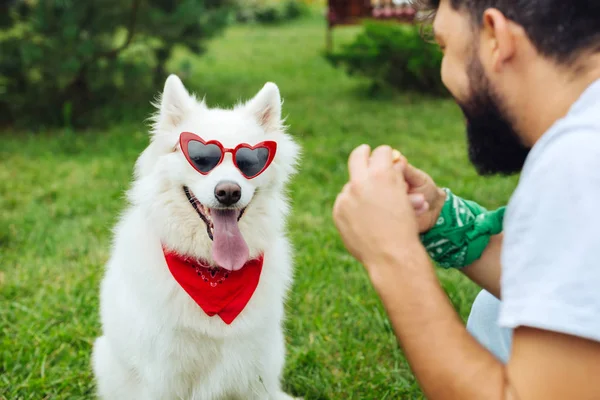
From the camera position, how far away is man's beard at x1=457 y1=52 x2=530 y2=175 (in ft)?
4.73

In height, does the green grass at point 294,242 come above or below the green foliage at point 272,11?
above

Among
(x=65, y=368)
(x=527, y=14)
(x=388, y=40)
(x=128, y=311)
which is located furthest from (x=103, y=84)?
(x=527, y=14)

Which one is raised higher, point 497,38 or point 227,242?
point 497,38

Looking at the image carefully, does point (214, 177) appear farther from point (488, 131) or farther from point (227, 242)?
point (488, 131)

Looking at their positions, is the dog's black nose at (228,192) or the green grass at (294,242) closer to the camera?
the dog's black nose at (228,192)

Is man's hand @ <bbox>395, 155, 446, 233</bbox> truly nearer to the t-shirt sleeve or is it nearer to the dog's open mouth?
the t-shirt sleeve

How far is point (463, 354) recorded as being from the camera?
1307mm

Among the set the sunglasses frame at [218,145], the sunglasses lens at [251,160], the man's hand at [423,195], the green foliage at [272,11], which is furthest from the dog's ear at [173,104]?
the green foliage at [272,11]

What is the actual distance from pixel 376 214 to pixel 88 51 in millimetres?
5902

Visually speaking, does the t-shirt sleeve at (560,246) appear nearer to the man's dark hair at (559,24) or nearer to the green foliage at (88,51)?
the man's dark hair at (559,24)

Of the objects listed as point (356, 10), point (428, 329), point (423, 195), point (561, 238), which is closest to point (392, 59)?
point (356, 10)

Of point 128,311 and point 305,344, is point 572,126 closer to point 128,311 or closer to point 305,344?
point 128,311

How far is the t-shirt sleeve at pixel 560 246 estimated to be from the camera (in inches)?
43.3

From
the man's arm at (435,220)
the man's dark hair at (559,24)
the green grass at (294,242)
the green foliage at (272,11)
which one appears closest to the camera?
the man's dark hair at (559,24)
